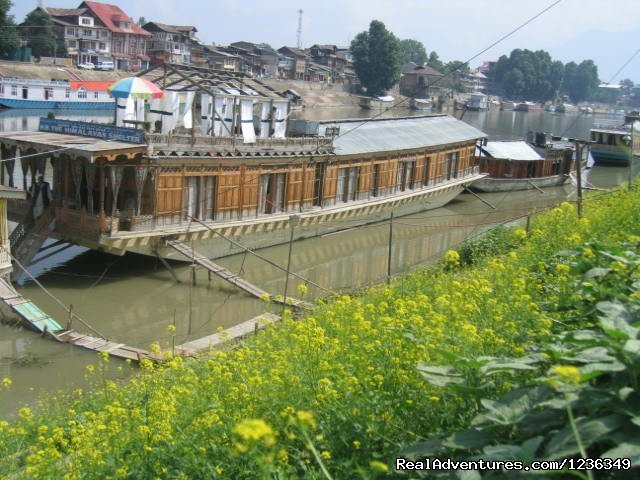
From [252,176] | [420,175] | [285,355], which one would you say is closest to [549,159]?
[420,175]

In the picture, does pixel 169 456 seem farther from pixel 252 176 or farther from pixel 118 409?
pixel 252 176

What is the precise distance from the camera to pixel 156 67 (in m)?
21.2

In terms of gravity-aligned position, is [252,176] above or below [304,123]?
below

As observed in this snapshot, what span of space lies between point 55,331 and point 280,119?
450 inches

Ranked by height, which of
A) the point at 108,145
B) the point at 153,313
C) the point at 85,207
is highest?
the point at 108,145

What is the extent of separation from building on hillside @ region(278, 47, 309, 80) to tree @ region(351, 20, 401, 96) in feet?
Result: 40.7

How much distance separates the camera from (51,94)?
55750 mm

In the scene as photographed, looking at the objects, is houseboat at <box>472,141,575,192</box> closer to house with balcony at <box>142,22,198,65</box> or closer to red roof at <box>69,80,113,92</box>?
red roof at <box>69,80,113,92</box>

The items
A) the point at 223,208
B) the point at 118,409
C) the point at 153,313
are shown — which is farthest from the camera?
the point at 223,208

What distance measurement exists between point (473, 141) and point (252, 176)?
1622cm

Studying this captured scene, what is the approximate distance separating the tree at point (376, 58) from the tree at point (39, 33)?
38.0m

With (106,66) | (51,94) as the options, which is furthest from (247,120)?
(106,66)

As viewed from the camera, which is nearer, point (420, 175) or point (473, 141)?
point (420, 175)

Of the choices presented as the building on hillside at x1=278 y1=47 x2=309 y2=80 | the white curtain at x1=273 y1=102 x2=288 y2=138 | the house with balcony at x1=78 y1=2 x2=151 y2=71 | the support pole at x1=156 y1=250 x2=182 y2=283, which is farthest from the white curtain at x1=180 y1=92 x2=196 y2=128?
the building on hillside at x1=278 y1=47 x2=309 y2=80
